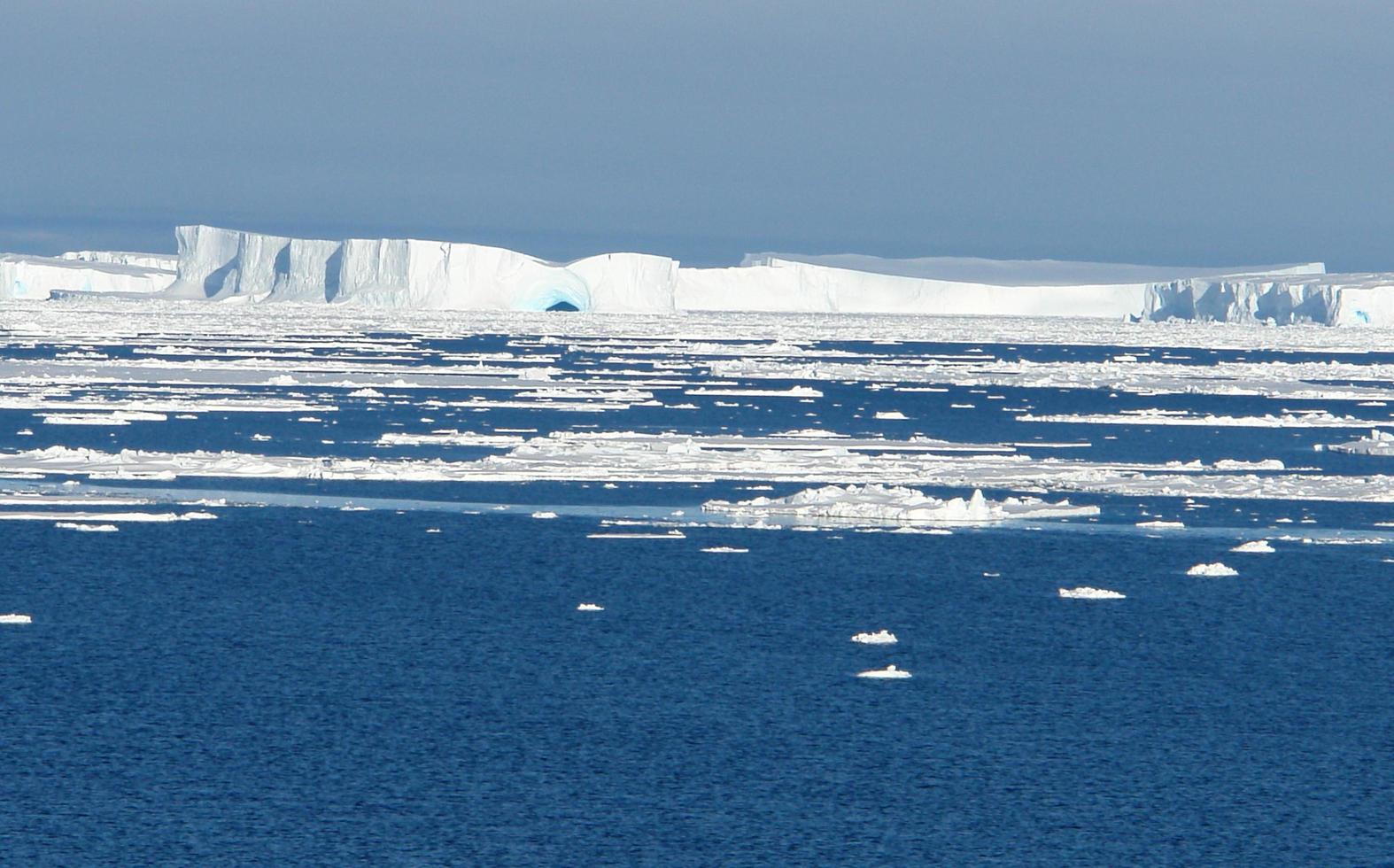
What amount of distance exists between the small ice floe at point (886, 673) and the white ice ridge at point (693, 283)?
69543 millimetres

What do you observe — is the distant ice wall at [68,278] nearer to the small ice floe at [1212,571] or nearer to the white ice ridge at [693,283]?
the white ice ridge at [693,283]

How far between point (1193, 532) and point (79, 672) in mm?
9382

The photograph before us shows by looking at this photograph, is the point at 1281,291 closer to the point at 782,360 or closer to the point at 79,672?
the point at 782,360

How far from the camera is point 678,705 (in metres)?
10.4

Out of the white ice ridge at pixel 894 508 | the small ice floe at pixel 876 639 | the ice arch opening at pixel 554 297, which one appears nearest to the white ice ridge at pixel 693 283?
the ice arch opening at pixel 554 297

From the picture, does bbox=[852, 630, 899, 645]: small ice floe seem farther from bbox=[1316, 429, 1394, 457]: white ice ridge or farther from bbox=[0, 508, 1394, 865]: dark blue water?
bbox=[1316, 429, 1394, 457]: white ice ridge

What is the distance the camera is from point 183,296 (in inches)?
3654

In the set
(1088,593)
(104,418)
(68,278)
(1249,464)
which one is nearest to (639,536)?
(1088,593)

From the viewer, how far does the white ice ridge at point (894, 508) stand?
17.2 m

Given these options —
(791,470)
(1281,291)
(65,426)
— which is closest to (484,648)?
(791,470)

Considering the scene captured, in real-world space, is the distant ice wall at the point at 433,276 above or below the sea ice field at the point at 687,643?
above

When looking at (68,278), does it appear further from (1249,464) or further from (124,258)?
(1249,464)

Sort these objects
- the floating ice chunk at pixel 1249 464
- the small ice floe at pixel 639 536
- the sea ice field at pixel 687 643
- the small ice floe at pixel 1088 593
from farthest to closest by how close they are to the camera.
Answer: the floating ice chunk at pixel 1249 464
the small ice floe at pixel 639 536
the small ice floe at pixel 1088 593
the sea ice field at pixel 687 643

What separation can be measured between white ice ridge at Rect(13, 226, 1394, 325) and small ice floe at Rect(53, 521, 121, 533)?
212 ft
